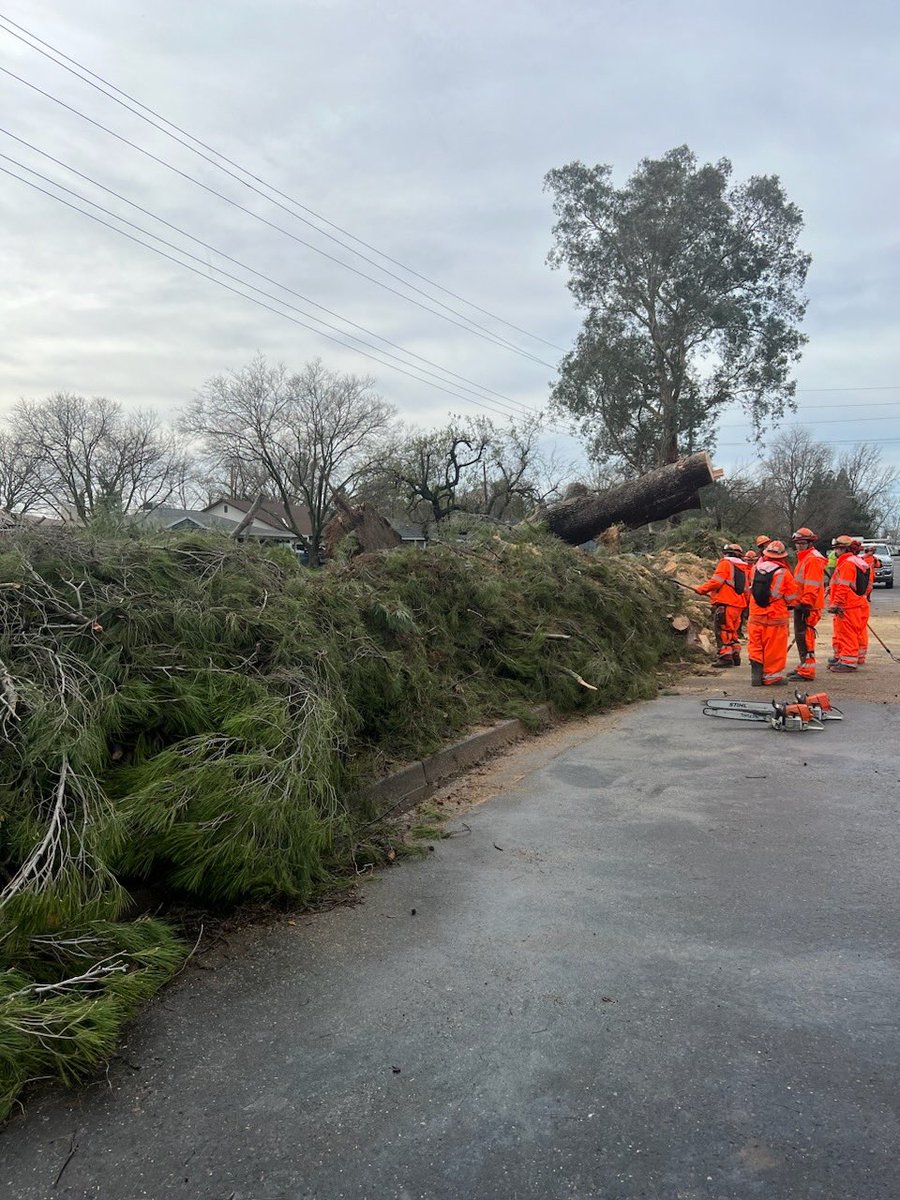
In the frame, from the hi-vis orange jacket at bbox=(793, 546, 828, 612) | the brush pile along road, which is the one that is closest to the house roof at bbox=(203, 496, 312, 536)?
the hi-vis orange jacket at bbox=(793, 546, 828, 612)

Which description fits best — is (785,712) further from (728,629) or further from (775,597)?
(728,629)

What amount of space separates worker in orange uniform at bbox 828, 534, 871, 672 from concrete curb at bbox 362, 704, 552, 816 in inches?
205

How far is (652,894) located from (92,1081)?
2.42 meters

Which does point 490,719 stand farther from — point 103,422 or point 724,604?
point 103,422

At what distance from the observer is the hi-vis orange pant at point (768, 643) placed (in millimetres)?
9430

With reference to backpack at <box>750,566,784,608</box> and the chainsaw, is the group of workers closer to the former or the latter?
backpack at <box>750,566,784,608</box>

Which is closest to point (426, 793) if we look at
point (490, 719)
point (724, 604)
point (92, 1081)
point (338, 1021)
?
point (490, 719)

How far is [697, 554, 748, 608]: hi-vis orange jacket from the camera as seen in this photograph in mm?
11109

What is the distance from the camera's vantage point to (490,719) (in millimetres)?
7105

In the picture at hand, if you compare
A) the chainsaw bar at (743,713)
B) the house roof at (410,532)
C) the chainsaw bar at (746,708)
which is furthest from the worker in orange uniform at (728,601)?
the house roof at (410,532)

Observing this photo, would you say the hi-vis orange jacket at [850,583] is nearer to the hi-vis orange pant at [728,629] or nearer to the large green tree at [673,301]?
the hi-vis orange pant at [728,629]

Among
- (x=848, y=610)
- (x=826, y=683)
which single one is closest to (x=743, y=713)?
(x=826, y=683)

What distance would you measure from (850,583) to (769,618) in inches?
72.6

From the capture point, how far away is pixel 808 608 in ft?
32.6
